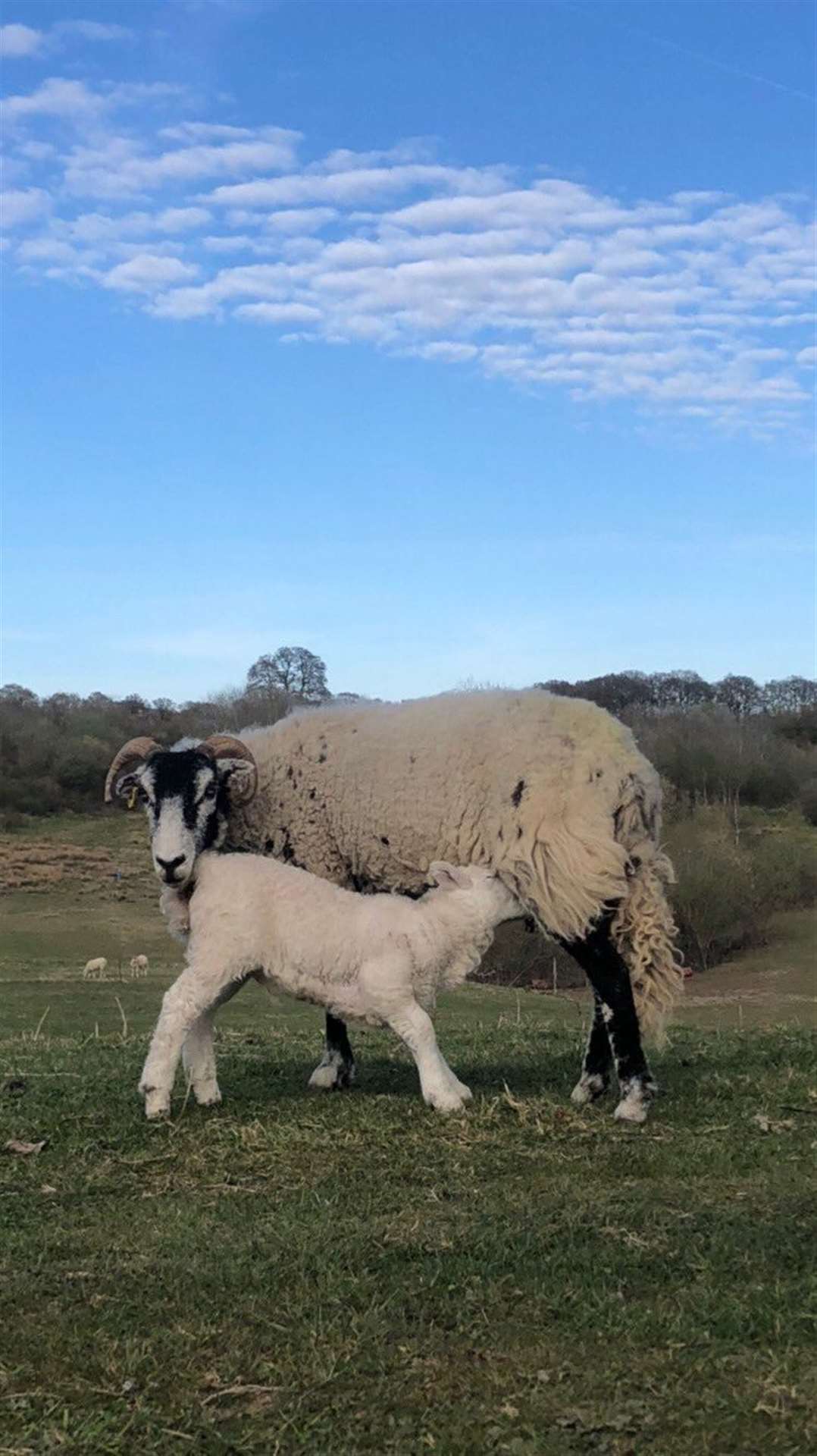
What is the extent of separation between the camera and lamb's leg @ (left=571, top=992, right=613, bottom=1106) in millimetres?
8352

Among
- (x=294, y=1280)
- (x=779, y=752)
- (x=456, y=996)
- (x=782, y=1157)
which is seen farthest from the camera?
(x=779, y=752)

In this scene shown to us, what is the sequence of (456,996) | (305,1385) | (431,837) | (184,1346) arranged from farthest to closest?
1. (456,996)
2. (431,837)
3. (184,1346)
4. (305,1385)

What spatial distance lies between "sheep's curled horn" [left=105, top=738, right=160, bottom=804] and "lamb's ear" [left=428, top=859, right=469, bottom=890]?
83.5 inches

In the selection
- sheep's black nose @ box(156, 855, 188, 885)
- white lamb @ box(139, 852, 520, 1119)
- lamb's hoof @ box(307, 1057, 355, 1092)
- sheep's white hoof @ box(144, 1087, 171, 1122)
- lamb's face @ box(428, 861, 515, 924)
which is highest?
sheep's black nose @ box(156, 855, 188, 885)

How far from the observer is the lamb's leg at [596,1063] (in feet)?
27.4

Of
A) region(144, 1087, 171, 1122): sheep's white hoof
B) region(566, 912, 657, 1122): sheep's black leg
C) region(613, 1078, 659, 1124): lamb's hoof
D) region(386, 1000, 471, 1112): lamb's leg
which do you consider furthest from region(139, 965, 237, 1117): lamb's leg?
region(613, 1078, 659, 1124): lamb's hoof

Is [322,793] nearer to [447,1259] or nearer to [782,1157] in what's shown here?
[782,1157]

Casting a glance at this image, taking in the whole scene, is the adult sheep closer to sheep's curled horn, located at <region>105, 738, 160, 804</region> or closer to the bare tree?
sheep's curled horn, located at <region>105, 738, 160, 804</region>

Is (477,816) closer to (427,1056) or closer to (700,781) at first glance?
(427,1056)

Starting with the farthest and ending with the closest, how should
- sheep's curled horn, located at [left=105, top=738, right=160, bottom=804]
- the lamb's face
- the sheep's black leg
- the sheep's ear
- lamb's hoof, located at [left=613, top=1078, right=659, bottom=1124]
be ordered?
1. sheep's curled horn, located at [left=105, top=738, right=160, bottom=804]
2. the sheep's ear
3. the lamb's face
4. the sheep's black leg
5. lamb's hoof, located at [left=613, top=1078, right=659, bottom=1124]

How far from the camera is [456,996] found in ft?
106

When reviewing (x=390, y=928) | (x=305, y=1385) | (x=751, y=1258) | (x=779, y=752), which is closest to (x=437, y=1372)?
(x=305, y=1385)

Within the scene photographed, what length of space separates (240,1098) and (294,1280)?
361 centimetres

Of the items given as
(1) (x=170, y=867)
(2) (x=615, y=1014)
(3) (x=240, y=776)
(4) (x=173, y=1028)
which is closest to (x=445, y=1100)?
(2) (x=615, y=1014)
